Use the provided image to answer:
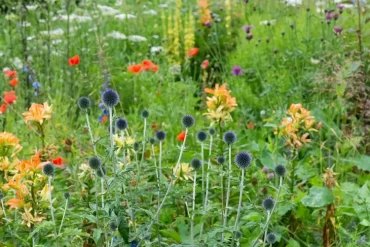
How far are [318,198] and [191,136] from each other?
134cm

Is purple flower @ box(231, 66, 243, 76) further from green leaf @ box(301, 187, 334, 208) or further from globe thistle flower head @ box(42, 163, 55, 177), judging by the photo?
globe thistle flower head @ box(42, 163, 55, 177)

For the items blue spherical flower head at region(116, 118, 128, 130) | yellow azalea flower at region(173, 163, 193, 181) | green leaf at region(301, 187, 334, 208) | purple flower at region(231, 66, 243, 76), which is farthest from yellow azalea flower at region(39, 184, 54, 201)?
purple flower at region(231, 66, 243, 76)

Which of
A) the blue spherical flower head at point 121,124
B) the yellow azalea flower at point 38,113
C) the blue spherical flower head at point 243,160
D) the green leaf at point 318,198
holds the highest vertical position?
the yellow azalea flower at point 38,113

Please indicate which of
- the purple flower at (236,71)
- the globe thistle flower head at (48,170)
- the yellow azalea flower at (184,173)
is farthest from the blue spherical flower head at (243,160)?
the purple flower at (236,71)

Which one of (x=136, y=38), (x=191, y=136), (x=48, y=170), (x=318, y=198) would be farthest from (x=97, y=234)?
(x=136, y=38)

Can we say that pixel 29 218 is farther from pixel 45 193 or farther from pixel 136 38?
pixel 136 38

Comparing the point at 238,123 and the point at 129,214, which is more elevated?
the point at 129,214

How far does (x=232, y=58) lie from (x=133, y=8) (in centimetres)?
264

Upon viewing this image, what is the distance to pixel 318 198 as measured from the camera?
2.79m

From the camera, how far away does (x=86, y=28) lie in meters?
6.38

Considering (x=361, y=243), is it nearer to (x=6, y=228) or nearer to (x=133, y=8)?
(x=6, y=228)

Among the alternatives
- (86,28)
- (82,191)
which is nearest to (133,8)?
(86,28)

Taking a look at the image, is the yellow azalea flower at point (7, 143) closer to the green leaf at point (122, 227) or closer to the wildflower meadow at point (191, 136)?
the wildflower meadow at point (191, 136)

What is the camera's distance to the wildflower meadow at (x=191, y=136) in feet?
7.26
